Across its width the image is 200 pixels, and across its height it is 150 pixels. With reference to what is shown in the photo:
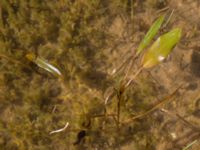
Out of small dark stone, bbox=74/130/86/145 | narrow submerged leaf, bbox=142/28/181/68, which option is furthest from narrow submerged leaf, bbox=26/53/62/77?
narrow submerged leaf, bbox=142/28/181/68

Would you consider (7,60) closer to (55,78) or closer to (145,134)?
(55,78)

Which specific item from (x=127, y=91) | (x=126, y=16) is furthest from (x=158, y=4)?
(x=127, y=91)

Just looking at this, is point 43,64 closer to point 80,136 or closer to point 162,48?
point 80,136

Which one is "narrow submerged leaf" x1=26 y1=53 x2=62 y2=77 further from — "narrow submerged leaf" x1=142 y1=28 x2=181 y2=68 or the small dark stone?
"narrow submerged leaf" x1=142 y1=28 x2=181 y2=68

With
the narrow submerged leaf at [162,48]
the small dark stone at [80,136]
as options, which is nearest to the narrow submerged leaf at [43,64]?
the small dark stone at [80,136]

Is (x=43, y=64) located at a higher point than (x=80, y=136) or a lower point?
higher

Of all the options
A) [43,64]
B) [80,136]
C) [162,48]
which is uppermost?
[43,64]

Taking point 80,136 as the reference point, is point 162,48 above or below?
above

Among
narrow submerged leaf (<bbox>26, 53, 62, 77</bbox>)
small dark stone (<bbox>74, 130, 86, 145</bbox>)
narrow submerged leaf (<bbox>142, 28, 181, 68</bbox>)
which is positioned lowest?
small dark stone (<bbox>74, 130, 86, 145</bbox>)

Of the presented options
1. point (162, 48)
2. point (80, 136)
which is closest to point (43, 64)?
point (80, 136)

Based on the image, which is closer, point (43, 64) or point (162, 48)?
point (162, 48)
